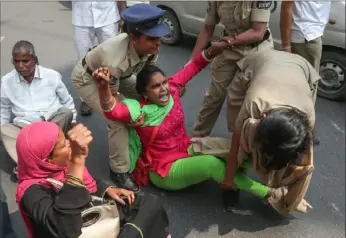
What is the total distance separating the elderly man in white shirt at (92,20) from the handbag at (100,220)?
2092mm

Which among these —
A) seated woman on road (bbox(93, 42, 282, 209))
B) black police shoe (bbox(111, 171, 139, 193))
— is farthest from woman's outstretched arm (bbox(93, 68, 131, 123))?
black police shoe (bbox(111, 171, 139, 193))

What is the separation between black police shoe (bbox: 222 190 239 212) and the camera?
124 inches

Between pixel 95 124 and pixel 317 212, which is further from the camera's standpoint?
pixel 95 124

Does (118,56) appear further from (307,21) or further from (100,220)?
(307,21)

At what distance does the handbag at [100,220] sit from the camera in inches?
84.4

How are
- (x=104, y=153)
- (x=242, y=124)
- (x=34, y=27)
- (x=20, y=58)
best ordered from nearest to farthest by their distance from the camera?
(x=242, y=124) < (x=20, y=58) < (x=104, y=153) < (x=34, y=27)

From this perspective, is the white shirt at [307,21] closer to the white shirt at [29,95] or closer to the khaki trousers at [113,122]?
the khaki trousers at [113,122]

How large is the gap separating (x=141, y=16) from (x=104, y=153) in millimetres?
1415

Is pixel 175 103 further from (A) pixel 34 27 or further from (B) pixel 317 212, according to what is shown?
(A) pixel 34 27

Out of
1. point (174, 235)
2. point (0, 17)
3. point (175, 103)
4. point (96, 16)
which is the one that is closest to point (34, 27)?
point (0, 17)

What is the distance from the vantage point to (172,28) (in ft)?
18.4

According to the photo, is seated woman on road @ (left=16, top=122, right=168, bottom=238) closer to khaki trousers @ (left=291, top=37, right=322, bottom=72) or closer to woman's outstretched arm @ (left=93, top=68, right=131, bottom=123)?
woman's outstretched arm @ (left=93, top=68, right=131, bottom=123)

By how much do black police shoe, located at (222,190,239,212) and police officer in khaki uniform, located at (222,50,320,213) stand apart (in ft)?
0.65

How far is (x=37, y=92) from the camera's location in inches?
139
